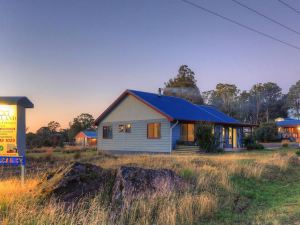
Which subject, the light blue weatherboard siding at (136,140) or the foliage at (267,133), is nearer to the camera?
the light blue weatherboard siding at (136,140)

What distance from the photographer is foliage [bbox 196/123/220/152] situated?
29.3 meters

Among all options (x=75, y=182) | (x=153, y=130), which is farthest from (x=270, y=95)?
(x=75, y=182)

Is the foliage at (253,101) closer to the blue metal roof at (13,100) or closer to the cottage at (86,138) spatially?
the cottage at (86,138)

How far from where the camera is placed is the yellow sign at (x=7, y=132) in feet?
35.9

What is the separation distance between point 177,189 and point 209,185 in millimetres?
1474

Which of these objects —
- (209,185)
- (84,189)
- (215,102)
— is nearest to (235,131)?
(209,185)

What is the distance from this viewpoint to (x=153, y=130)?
31.8 meters

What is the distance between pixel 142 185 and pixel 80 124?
90589 millimetres

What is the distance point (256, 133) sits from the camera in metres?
58.8

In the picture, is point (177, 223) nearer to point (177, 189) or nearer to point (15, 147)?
point (177, 189)

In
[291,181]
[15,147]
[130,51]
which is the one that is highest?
[130,51]

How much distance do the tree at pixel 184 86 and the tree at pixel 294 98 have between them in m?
34.0

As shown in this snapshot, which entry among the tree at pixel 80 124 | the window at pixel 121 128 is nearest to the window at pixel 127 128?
the window at pixel 121 128

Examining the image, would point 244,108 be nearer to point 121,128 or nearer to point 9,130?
point 121,128
